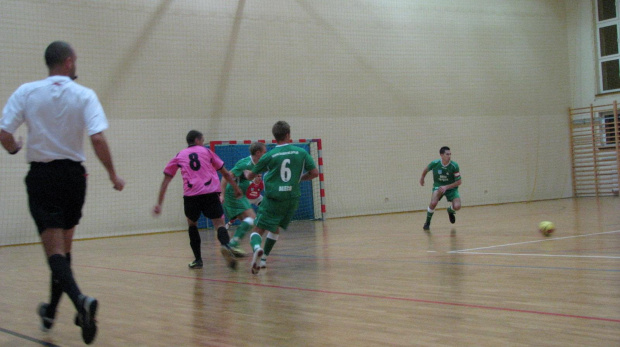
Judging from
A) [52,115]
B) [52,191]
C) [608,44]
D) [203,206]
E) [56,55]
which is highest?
[608,44]

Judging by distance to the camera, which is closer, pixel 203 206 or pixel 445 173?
pixel 203 206

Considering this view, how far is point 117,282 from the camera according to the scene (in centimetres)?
684

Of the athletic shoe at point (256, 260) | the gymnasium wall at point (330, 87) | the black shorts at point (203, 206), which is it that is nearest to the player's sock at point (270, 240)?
the athletic shoe at point (256, 260)

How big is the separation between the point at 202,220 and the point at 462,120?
9.07 m

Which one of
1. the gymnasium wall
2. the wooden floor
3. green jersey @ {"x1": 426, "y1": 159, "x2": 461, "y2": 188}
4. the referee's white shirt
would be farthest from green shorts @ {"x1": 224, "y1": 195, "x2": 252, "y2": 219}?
the gymnasium wall

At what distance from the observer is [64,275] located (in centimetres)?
365

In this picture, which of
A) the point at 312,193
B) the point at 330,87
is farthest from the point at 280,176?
the point at 330,87

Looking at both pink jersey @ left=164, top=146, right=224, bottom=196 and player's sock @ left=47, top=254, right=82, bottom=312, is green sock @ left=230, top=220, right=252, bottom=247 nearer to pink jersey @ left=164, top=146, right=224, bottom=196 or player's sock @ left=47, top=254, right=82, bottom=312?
pink jersey @ left=164, top=146, right=224, bottom=196

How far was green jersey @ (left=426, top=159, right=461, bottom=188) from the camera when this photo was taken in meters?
12.9

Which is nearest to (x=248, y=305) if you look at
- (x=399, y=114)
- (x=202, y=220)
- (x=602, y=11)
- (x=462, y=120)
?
(x=202, y=220)

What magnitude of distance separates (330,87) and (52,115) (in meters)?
14.4

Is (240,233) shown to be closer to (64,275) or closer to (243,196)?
(243,196)

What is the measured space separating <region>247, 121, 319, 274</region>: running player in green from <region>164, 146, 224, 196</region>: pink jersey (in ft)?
2.43

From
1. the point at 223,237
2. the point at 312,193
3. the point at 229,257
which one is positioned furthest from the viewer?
the point at 312,193
